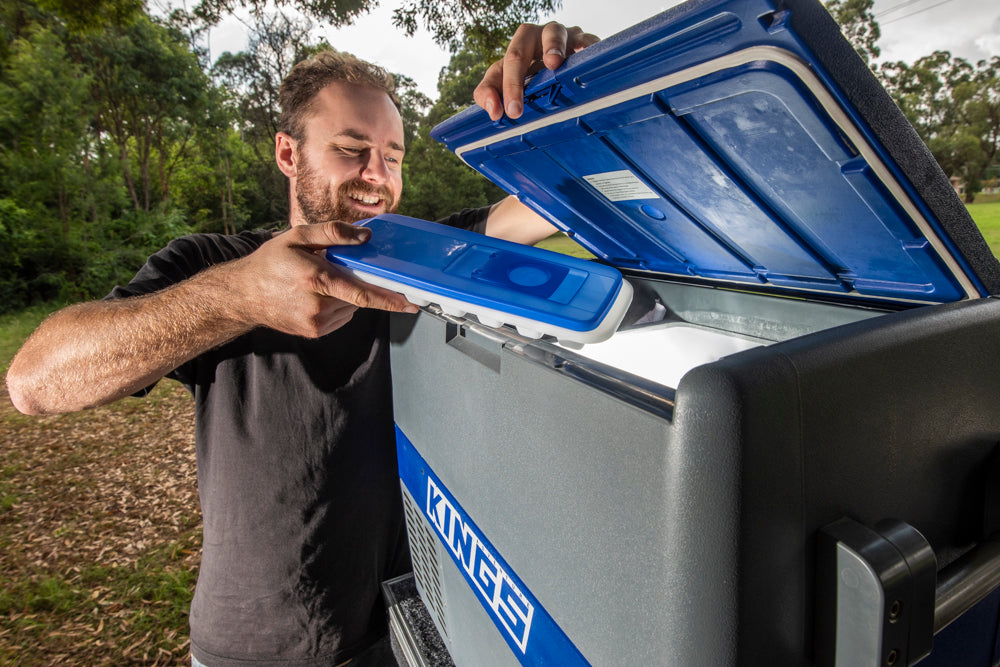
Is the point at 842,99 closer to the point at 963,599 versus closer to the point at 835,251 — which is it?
the point at 835,251

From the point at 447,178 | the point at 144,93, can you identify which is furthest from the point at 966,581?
the point at 447,178

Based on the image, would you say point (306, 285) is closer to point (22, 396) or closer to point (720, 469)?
point (720, 469)

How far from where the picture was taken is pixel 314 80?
176cm

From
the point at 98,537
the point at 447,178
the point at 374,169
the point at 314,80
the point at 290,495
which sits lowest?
the point at 98,537

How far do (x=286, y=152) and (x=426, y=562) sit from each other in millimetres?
1506

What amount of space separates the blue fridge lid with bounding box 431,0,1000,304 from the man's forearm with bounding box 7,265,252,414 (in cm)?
56

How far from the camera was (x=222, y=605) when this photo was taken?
4.43 ft

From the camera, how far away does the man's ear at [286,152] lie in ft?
6.00

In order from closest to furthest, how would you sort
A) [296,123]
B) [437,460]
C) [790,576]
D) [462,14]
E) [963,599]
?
[790,576], [963,599], [437,460], [296,123], [462,14]

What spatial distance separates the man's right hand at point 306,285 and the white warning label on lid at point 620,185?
0.42 meters

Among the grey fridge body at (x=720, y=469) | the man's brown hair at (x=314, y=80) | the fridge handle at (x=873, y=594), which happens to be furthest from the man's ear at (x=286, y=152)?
the fridge handle at (x=873, y=594)

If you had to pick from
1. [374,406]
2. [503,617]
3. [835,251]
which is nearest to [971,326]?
[835,251]

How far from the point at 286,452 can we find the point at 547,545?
982 mm

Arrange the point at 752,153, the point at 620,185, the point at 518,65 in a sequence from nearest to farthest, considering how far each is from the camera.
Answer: the point at 752,153
the point at 518,65
the point at 620,185
